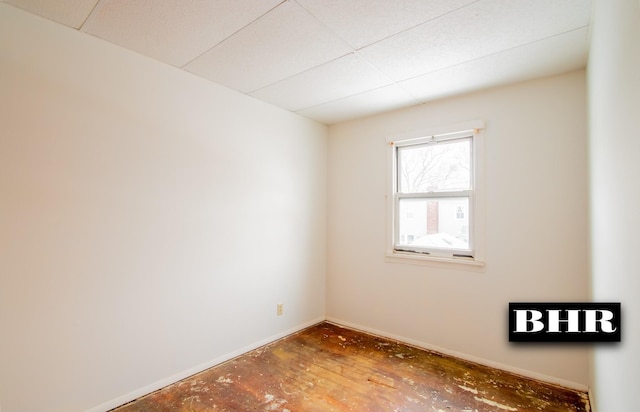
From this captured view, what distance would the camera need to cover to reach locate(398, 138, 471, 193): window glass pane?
9.86 ft

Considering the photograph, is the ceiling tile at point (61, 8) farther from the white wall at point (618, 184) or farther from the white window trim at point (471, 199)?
the white window trim at point (471, 199)

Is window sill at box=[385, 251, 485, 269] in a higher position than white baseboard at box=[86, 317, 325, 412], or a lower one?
higher

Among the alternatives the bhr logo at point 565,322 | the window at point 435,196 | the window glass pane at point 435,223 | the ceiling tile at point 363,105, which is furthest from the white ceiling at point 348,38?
the bhr logo at point 565,322

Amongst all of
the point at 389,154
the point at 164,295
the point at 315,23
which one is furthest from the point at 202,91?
the point at 389,154

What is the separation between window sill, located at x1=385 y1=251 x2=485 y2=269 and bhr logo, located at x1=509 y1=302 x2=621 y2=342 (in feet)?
5.17

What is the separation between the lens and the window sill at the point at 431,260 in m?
2.82

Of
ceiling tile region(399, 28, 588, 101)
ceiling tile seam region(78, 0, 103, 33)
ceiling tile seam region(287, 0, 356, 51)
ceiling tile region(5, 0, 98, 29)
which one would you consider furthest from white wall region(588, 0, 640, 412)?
ceiling tile region(5, 0, 98, 29)

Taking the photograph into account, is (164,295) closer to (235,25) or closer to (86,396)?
(86,396)

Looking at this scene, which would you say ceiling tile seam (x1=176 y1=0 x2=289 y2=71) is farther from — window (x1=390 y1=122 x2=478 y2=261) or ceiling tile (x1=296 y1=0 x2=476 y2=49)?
window (x1=390 y1=122 x2=478 y2=261)

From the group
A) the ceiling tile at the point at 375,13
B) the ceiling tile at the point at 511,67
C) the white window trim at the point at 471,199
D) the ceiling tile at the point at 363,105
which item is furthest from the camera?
the ceiling tile at the point at 363,105

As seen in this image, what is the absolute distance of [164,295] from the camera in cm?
239

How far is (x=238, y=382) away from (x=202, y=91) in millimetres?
2447

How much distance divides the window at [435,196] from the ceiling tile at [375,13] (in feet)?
4.59

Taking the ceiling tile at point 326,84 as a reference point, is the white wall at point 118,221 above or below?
below
